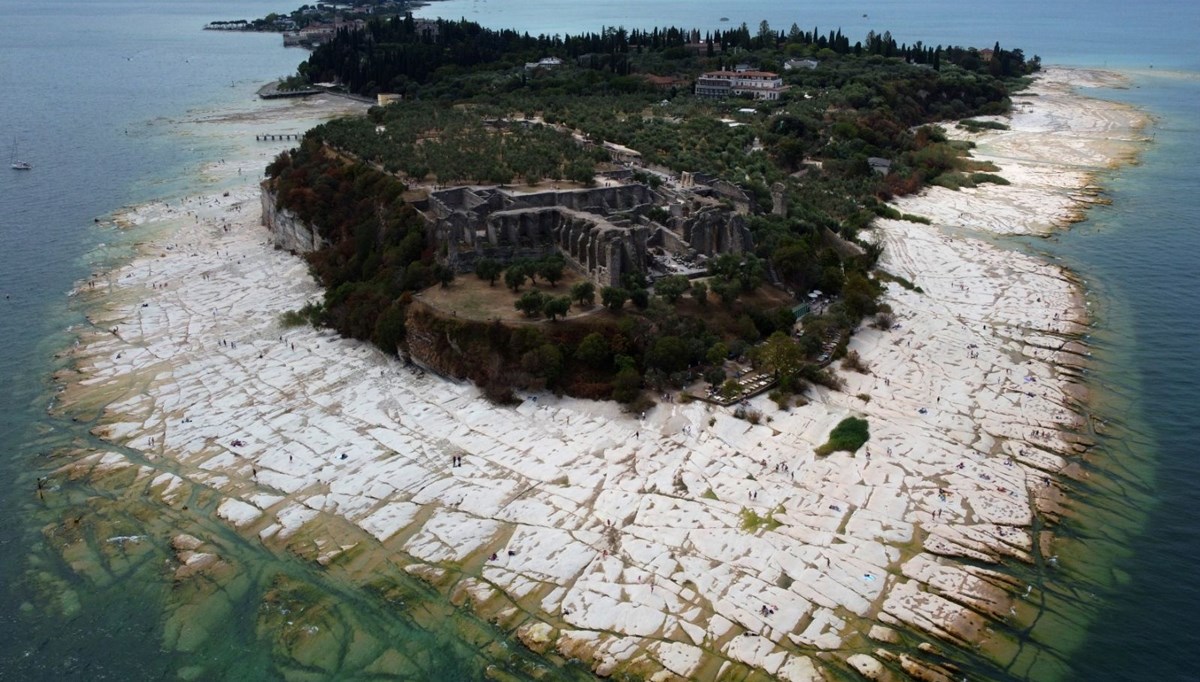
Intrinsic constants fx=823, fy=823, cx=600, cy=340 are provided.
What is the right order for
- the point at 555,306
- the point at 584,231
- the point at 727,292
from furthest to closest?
the point at 584,231
the point at 727,292
the point at 555,306

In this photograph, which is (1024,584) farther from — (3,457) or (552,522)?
(3,457)

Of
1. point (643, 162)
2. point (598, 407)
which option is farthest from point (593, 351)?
point (643, 162)

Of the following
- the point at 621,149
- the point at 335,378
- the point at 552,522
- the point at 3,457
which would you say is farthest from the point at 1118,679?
the point at 621,149

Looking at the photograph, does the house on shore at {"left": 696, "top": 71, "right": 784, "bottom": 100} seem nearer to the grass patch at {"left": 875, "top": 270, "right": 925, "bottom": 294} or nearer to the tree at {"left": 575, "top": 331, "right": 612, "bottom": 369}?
the grass patch at {"left": 875, "top": 270, "right": 925, "bottom": 294}

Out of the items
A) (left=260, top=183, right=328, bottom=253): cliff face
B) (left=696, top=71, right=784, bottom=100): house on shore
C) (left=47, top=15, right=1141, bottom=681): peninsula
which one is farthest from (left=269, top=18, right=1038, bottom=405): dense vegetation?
(left=696, top=71, right=784, bottom=100): house on shore

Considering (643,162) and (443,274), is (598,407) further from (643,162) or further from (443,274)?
(643,162)

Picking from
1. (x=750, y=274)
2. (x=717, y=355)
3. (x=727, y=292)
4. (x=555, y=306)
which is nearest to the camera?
(x=717, y=355)
